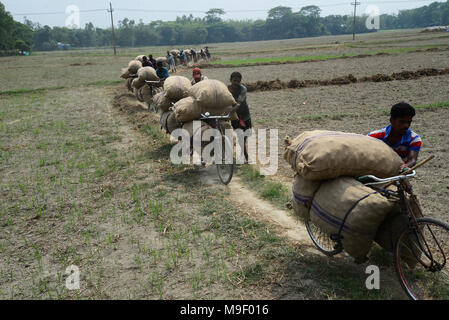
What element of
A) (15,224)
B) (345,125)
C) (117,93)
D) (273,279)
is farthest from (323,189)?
(117,93)

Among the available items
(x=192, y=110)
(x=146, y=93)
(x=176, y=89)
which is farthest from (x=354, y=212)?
(x=146, y=93)

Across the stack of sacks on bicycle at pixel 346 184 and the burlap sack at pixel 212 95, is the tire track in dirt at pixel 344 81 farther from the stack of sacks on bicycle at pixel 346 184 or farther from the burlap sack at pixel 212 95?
the stack of sacks on bicycle at pixel 346 184

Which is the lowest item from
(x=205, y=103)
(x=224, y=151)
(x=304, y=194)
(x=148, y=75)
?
(x=224, y=151)

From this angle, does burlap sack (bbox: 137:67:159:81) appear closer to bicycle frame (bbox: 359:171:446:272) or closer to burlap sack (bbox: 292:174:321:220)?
burlap sack (bbox: 292:174:321:220)

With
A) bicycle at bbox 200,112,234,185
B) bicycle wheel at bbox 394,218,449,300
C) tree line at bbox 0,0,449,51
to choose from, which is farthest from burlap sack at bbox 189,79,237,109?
tree line at bbox 0,0,449,51

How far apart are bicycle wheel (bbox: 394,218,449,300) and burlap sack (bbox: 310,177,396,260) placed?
266 mm

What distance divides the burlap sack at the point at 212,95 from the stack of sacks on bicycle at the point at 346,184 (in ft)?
10.3

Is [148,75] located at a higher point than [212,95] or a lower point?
higher

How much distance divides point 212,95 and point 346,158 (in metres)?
3.63

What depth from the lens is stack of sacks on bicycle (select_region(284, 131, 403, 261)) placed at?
10.3 feet

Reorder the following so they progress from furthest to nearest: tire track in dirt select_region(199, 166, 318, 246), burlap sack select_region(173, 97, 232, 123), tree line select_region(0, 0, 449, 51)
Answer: tree line select_region(0, 0, 449, 51)
burlap sack select_region(173, 97, 232, 123)
tire track in dirt select_region(199, 166, 318, 246)

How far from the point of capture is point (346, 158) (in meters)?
3.38

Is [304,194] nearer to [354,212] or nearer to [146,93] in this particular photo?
[354,212]

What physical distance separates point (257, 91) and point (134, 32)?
145199mm
